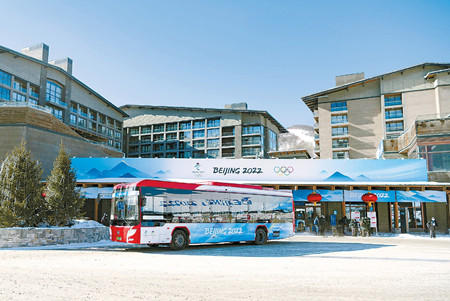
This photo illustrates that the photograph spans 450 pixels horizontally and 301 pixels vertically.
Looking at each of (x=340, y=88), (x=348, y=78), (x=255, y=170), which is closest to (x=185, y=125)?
(x=348, y=78)

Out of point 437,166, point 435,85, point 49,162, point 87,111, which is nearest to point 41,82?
point 87,111

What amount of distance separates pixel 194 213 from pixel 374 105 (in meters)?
51.7

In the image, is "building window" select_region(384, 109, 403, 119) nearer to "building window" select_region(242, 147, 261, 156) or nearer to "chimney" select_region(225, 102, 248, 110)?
"building window" select_region(242, 147, 261, 156)

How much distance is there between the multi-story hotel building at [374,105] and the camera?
186 ft

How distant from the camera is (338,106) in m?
64.8

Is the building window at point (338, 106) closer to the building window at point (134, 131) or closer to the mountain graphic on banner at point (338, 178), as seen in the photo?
the mountain graphic on banner at point (338, 178)

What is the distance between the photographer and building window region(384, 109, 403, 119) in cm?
5919

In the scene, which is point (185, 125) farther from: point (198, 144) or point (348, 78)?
point (348, 78)

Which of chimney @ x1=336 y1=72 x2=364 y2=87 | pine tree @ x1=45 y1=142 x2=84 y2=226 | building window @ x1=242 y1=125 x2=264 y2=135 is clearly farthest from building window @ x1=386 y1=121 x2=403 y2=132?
pine tree @ x1=45 y1=142 x2=84 y2=226

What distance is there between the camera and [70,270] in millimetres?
10547

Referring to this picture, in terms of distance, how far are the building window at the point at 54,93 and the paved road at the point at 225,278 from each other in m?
51.1

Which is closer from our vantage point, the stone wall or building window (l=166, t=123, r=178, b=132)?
the stone wall

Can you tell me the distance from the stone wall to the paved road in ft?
11.4

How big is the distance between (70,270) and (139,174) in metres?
20.6
